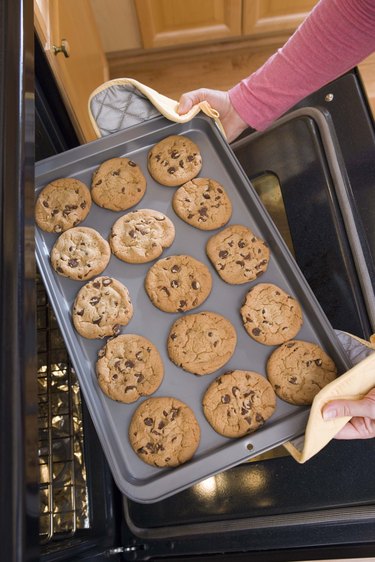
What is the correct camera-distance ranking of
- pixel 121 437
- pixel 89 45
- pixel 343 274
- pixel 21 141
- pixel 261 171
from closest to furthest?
pixel 21 141 → pixel 121 437 → pixel 343 274 → pixel 261 171 → pixel 89 45

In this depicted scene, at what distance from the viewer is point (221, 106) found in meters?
1.01

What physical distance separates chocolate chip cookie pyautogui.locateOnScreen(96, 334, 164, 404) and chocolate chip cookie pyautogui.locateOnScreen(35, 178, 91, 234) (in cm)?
26

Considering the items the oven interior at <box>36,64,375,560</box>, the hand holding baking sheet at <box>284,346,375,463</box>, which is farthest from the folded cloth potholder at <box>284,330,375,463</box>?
the oven interior at <box>36,64,375,560</box>

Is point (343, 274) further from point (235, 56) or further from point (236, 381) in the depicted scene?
point (235, 56)

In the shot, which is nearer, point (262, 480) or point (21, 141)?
point (21, 141)

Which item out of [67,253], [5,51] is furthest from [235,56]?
[5,51]

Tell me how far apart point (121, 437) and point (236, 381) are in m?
0.23

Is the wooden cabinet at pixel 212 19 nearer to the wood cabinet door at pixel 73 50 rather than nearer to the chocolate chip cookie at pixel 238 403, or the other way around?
the wood cabinet door at pixel 73 50

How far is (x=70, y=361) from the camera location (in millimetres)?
875

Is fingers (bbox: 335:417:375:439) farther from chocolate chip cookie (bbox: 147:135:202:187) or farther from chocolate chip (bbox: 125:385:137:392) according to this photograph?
chocolate chip cookie (bbox: 147:135:202:187)

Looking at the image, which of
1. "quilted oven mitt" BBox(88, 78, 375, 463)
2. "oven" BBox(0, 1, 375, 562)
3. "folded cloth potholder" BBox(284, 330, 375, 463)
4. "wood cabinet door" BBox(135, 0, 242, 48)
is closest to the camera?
"oven" BBox(0, 1, 375, 562)

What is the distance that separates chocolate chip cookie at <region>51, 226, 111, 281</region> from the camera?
88 centimetres

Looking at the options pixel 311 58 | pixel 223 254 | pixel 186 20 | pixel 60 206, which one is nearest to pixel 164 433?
pixel 223 254

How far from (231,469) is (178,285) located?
1.18 ft
